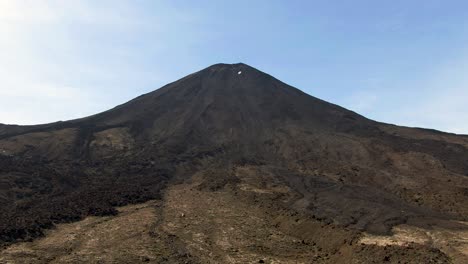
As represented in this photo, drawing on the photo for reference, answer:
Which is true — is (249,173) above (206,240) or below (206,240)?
above

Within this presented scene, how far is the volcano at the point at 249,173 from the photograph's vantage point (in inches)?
1251

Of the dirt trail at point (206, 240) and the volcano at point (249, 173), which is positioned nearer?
the dirt trail at point (206, 240)

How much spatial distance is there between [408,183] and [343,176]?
820 cm

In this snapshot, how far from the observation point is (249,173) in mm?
56594

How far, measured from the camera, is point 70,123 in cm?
9094

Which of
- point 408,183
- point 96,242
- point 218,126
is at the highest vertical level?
point 218,126

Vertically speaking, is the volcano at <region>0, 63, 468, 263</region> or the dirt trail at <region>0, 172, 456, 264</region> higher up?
the volcano at <region>0, 63, 468, 263</region>

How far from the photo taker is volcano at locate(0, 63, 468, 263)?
31781 mm

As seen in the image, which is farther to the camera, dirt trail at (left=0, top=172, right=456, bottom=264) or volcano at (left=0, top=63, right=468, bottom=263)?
volcano at (left=0, top=63, right=468, bottom=263)

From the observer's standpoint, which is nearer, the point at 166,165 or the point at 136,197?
the point at 136,197

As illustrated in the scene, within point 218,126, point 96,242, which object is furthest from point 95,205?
point 218,126

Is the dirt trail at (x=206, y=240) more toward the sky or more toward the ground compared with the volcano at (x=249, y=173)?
more toward the ground

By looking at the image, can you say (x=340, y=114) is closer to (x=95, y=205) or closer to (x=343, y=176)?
(x=343, y=176)

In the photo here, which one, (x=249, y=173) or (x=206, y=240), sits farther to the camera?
(x=249, y=173)
